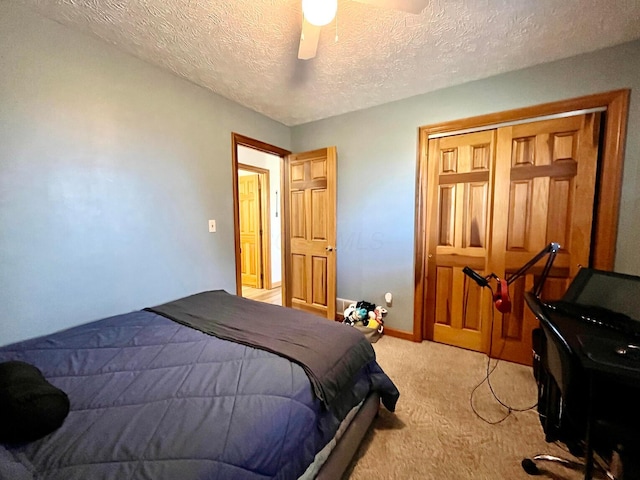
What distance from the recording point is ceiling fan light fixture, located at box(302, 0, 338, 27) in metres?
1.13

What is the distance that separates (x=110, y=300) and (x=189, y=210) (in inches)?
A: 35.2

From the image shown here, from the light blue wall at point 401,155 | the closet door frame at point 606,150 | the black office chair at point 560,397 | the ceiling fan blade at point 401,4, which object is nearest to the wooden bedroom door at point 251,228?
the light blue wall at point 401,155

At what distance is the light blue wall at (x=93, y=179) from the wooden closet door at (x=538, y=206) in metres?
2.62

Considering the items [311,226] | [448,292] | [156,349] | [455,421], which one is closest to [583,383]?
[455,421]

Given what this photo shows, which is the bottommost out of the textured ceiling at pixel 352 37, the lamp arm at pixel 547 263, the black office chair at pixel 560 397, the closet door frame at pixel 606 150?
the black office chair at pixel 560 397

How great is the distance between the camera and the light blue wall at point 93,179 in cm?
150

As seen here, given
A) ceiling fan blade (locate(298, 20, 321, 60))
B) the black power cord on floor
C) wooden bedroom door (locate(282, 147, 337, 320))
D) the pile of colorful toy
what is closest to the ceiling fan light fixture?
ceiling fan blade (locate(298, 20, 321, 60))

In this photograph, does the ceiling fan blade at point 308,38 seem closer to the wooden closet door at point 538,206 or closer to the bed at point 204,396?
the bed at point 204,396

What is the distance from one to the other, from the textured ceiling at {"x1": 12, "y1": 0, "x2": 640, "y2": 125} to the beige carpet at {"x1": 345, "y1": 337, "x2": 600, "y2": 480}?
2450 mm

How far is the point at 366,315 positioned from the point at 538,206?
182 cm

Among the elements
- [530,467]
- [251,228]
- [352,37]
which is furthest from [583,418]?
[251,228]

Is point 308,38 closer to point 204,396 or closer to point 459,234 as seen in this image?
point 204,396

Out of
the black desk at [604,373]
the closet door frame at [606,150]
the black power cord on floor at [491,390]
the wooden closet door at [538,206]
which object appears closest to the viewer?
the black desk at [604,373]

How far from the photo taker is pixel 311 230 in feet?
10.6
